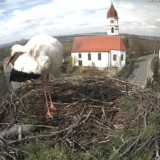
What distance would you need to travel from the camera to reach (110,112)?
146 inches

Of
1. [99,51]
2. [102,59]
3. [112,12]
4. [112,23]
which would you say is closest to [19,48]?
[99,51]

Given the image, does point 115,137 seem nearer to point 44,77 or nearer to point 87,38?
point 44,77

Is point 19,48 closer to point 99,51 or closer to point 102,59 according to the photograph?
point 99,51

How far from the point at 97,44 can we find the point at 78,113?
101 ft

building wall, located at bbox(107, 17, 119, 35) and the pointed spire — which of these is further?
the pointed spire

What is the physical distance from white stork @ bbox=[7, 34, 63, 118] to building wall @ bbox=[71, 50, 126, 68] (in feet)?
95.6

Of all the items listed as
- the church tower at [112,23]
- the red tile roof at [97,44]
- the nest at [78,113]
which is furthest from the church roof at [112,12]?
the nest at [78,113]

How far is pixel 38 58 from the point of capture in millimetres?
3766

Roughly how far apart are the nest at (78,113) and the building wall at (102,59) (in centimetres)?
2863

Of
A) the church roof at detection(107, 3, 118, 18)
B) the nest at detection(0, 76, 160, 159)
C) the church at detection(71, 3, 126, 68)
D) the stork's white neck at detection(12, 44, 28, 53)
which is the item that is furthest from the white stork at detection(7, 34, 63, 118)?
the church roof at detection(107, 3, 118, 18)

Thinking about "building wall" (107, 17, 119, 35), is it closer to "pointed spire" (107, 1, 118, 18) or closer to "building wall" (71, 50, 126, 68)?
"pointed spire" (107, 1, 118, 18)

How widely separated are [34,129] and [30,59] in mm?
937

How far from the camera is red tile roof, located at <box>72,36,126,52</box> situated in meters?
33.6

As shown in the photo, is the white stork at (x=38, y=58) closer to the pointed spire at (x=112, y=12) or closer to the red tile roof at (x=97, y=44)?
the red tile roof at (x=97, y=44)
